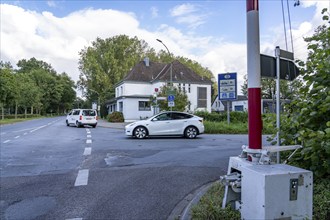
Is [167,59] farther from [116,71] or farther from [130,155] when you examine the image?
[130,155]

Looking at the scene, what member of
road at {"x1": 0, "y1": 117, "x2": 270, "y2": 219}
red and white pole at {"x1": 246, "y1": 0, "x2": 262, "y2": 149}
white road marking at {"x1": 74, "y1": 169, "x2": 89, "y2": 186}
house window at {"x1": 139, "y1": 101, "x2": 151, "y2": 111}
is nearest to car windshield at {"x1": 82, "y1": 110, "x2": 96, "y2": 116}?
house window at {"x1": 139, "y1": 101, "x2": 151, "y2": 111}

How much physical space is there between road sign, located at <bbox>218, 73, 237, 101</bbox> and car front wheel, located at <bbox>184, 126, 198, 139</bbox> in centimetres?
427

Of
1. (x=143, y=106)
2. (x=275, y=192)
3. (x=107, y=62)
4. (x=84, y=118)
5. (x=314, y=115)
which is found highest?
(x=107, y=62)

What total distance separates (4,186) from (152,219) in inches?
151

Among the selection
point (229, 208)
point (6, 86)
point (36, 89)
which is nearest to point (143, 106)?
point (6, 86)

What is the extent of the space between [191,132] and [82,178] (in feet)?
31.5

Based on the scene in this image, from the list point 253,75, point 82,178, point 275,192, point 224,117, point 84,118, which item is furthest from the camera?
point 84,118

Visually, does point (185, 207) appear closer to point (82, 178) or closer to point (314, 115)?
point (314, 115)

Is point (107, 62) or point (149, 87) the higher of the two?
point (107, 62)

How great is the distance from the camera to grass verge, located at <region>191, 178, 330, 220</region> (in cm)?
343

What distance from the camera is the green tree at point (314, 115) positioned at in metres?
3.80

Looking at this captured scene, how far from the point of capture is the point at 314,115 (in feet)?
14.1

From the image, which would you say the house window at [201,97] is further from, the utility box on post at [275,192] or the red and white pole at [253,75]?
the utility box on post at [275,192]

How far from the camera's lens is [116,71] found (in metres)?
55.4
